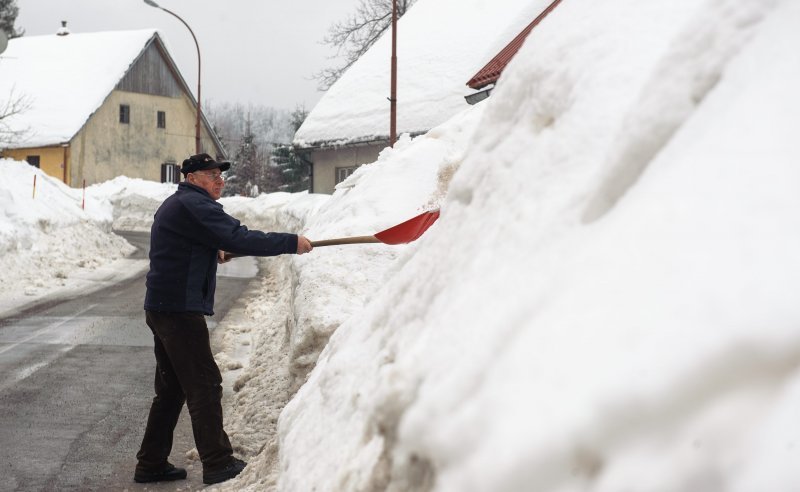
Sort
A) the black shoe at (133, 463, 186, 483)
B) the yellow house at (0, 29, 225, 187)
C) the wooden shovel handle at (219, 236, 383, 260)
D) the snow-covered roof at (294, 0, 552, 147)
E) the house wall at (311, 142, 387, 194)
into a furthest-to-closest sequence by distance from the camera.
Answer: the yellow house at (0, 29, 225, 187), the house wall at (311, 142, 387, 194), the snow-covered roof at (294, 0, 552, 147), the wooden shovel handle at (219, 236, 383, 260), the black shoe at (133, 463, 186, 483)

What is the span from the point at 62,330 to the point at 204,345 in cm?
514

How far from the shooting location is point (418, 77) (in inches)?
792

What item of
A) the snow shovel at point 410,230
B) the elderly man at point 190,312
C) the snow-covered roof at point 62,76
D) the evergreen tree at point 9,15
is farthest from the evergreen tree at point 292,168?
the elderly man at point 190,312

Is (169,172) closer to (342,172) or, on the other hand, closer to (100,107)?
(100,107)

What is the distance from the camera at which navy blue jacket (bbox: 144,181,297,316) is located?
430cm

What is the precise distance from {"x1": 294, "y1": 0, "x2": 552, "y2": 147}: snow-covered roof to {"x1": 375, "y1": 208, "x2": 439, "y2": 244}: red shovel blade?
13209 millimetres

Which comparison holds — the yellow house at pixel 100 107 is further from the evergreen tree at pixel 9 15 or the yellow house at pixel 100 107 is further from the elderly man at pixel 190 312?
the elderly man at pixel 190 312

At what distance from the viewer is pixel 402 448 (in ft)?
6.37

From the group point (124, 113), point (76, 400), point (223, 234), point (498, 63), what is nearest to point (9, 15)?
point (124, 113)

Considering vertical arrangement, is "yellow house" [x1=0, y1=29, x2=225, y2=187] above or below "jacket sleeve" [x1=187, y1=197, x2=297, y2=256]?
above

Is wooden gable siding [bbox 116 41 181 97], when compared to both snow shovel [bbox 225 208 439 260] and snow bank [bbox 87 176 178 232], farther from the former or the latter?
snow shovel [bbox 225 208 439 260]

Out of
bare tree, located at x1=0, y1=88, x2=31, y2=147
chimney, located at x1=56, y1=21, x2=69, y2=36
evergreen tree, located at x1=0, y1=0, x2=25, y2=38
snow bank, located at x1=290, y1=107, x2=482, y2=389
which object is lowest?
snow bank, located at x1=290, y1=107, x2=482, y2=389

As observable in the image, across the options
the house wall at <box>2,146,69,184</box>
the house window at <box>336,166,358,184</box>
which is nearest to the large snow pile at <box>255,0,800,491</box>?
the house window at <box>336,166,358,184</box>

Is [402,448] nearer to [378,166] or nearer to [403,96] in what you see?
[378,166]
